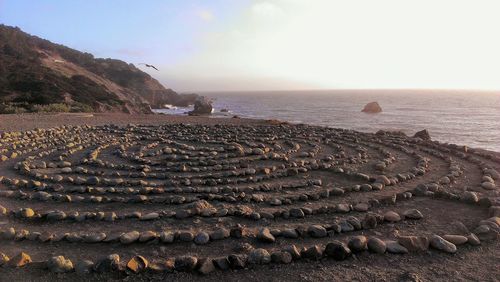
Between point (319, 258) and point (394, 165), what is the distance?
20.5ft

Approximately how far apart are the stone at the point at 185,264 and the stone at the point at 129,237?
Result: 929 mm

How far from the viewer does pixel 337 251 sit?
188 inches

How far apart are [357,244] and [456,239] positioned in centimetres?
141

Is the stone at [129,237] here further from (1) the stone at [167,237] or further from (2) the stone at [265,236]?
(2) the stone at [265,236]

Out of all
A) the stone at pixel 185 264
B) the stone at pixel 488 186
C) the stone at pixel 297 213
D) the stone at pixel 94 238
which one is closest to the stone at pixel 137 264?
the stone at pixel 185 264

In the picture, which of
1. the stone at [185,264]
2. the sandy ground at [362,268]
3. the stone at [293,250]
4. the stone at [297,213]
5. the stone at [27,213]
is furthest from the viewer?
the stone at [297,213]

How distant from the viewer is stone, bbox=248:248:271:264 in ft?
15.2

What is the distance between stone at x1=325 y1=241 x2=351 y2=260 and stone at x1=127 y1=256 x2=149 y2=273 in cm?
207

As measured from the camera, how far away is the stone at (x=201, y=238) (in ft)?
17.1

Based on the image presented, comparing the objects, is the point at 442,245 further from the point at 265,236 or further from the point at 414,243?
the point at 265,236

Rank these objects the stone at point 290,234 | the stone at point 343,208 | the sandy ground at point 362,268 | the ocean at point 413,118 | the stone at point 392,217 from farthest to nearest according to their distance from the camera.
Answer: the ocean at point 413,118
the stone at point 343,208
the stone at point 392,217
the stone at point 290,234
the sandy ground at point 362,268

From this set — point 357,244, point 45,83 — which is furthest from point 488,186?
point 45,83

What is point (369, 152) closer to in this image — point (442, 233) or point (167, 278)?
point (442, 233)

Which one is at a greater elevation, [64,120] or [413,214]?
[64,120]
